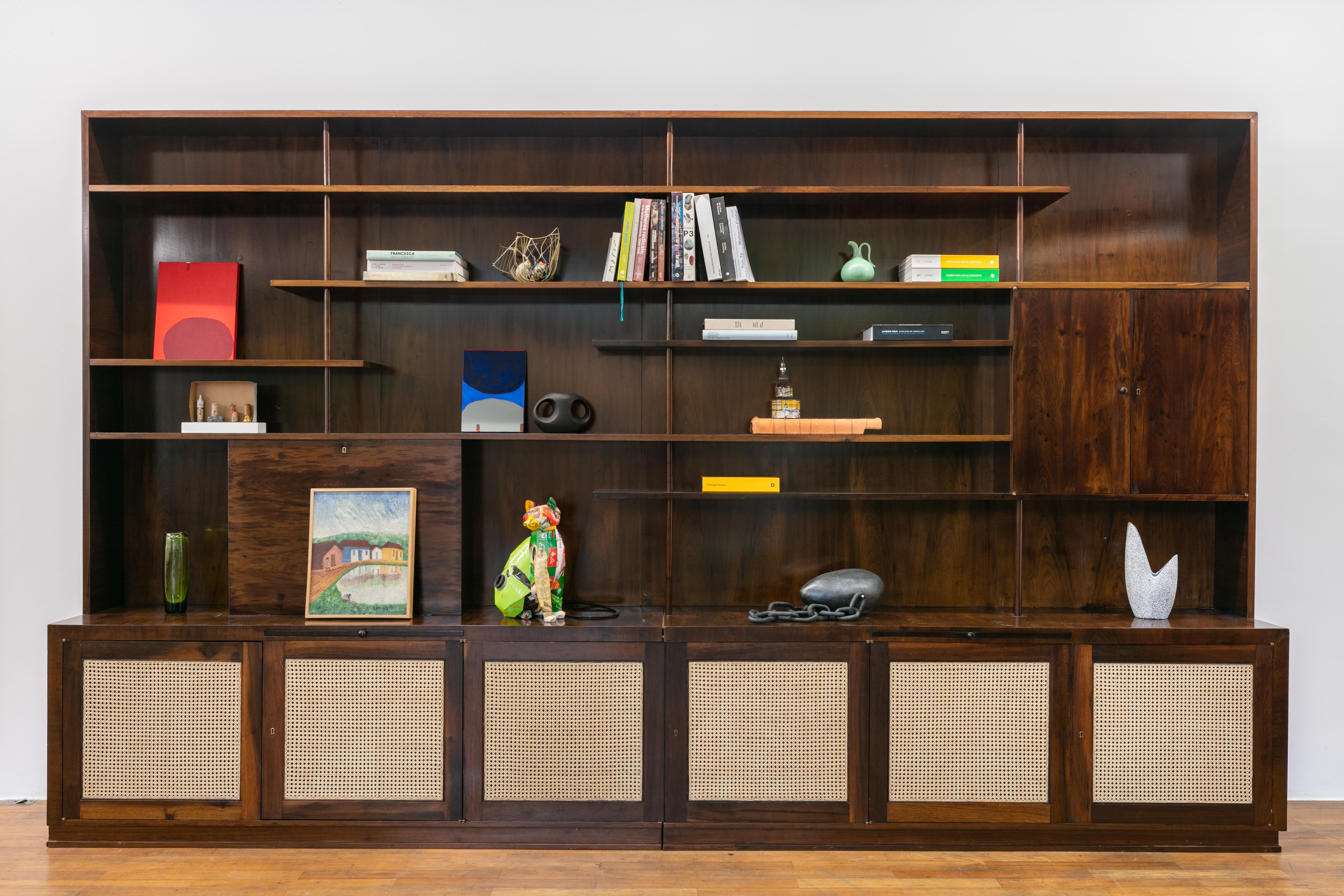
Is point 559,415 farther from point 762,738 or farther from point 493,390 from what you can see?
point 762,738

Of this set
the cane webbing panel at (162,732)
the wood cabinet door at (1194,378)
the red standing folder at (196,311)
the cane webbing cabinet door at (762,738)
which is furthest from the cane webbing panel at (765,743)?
Result: the red standing folder at (196,311)

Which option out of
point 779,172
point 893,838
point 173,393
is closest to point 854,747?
point 893,838

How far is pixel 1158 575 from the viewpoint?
2.73 m

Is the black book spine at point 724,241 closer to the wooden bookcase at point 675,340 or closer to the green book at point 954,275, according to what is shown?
the wooden bookcase at point 675,340

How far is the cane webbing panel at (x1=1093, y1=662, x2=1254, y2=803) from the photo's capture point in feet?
8.39

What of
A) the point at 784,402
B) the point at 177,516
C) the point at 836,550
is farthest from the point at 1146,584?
the point at 177,516

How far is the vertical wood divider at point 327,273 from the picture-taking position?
281 cm

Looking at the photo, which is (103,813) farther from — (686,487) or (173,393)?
(686,487)

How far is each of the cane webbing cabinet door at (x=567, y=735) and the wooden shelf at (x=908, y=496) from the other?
524 mm

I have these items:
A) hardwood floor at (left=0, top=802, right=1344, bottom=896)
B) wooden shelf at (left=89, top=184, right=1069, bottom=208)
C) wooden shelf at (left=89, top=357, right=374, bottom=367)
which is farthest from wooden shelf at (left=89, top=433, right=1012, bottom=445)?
hardwood floor at (left=0, top=802, right=1344, bottom=896)

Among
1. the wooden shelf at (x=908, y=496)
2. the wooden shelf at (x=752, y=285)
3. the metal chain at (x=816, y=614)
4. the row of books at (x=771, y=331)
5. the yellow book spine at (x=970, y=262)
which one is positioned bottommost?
the metal chain at (x=816, y=614)

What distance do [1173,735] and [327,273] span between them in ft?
10.7

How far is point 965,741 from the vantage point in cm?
256

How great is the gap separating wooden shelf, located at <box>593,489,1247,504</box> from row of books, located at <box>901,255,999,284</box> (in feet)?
2.42
